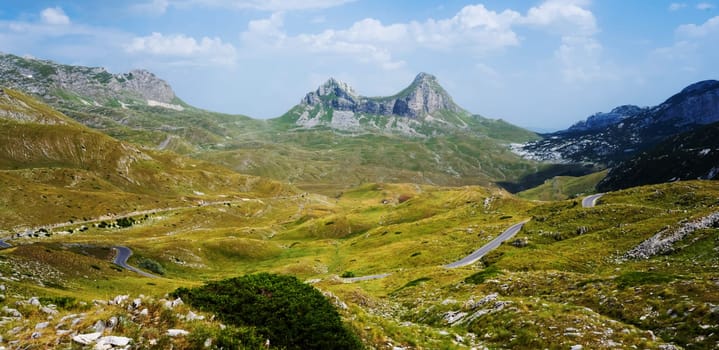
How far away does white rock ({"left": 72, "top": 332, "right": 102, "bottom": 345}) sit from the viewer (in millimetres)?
11528

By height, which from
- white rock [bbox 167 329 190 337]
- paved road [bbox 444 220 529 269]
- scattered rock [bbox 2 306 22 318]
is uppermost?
white rock [bbox 167 329 190 337]

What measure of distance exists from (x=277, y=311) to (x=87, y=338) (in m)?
6.76

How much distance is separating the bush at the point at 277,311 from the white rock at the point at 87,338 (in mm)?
4658

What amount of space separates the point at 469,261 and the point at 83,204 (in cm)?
17993

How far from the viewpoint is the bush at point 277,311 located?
15492 mm

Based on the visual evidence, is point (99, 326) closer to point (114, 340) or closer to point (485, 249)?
point (114, 340)

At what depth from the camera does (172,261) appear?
100688mm

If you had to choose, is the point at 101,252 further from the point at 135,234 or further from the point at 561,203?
the point at 561,203

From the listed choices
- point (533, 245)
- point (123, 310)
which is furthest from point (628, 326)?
point (533, 245)

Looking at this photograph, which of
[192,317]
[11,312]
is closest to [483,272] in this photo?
[192,317]

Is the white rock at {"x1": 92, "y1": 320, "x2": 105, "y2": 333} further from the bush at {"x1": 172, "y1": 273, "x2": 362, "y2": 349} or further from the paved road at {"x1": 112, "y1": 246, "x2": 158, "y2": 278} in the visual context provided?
the paved road at {"x1": 112, "y1": 246, "x2": 158, "y2": 278}

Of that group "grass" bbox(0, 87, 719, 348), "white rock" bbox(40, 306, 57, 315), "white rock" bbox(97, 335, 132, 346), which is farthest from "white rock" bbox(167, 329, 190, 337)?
"white rock" bbox(40, 306, 57, 315)

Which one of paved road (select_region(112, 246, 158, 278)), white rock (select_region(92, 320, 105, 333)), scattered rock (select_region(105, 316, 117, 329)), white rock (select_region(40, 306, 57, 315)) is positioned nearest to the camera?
white rock (select_region(92, 320, 105, 333))

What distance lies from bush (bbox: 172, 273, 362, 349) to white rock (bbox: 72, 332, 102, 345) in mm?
4658
